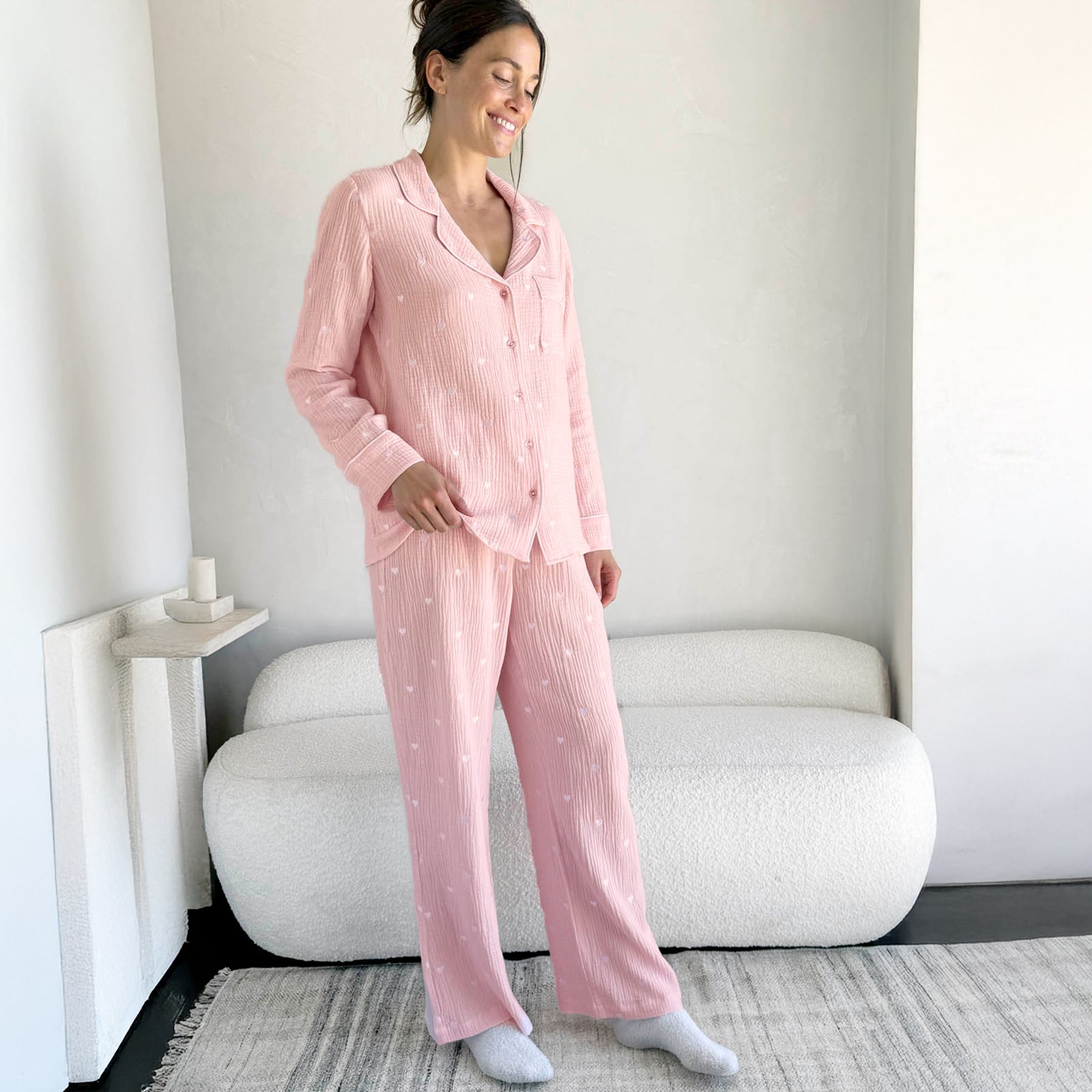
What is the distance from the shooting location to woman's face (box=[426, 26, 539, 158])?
4.88ft

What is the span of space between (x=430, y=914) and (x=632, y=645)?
86 centimetres

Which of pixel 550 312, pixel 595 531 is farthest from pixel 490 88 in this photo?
pixel 595 531

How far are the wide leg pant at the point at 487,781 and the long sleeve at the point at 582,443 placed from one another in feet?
0.52

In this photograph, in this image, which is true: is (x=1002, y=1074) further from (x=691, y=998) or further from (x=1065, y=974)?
(x=691, y=998)

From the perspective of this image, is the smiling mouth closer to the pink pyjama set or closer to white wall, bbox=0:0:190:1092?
the pink pyjama set

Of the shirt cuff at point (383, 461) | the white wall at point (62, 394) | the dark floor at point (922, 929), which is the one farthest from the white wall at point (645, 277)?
Result: the shirt cuff at point (383, 461)

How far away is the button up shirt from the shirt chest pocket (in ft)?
0.04

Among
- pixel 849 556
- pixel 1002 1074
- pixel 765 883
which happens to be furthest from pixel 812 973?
pixel 849 556

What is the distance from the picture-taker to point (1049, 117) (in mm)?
2016

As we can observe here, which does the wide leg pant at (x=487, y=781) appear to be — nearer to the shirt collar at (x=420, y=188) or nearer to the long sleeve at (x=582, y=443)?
the long sleeve at (x=582, y=443)

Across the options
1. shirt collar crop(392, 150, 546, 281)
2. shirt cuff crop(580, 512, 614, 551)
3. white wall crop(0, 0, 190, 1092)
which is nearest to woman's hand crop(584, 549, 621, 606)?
shirt cuff crop(580, 512, 614, 551)

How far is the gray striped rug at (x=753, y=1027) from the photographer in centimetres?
151

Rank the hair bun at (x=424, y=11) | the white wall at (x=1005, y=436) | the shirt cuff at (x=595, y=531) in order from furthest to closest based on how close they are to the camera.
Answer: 1. the white wall at (x=1005, y=436)
2. the shirt cuff at (x=595, y=531)
3. the hair bun at (x=424, y=11)

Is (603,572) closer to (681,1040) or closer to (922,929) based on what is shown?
(681,1040)
